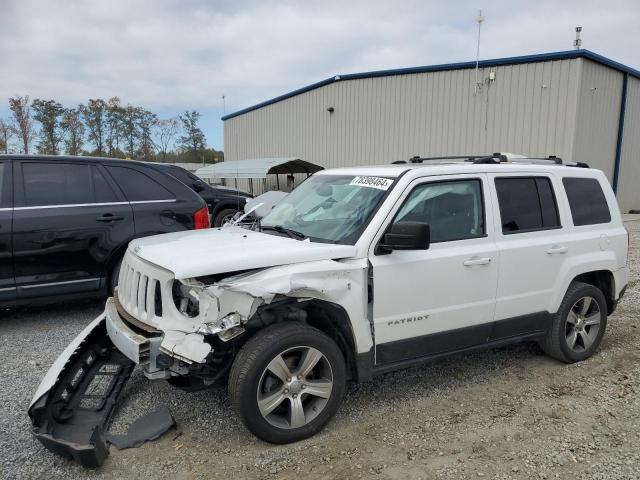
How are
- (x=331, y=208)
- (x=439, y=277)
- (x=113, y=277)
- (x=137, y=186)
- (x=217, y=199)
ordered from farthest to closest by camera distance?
(x=217, y=199), (x=137, y=186), (x=113, y=277), (x=331, y=208), (x=439, y=277)

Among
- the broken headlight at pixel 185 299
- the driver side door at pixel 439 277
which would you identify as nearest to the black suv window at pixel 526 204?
the driver side door at pixel 439 277

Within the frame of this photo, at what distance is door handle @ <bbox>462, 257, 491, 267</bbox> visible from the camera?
3.72 m

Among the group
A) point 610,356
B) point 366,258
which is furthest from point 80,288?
point 610,356

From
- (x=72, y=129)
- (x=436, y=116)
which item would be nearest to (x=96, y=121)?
(x=72, y=129)

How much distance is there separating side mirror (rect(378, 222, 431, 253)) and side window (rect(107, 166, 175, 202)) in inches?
143

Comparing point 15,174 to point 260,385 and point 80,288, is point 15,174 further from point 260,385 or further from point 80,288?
point 260,385

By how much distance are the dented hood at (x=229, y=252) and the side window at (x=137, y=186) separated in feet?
7.33

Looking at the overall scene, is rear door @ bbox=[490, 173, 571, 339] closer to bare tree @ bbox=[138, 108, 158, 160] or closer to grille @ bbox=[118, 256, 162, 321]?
grille @ bbox=[118, 256, 162, 321]

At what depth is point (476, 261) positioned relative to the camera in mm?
3756

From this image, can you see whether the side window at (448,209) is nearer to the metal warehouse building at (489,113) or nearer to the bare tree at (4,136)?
the metal warehouse building at (489,113)

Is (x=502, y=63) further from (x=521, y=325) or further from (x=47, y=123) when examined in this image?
(x=47, y=123)

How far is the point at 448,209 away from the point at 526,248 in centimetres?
78

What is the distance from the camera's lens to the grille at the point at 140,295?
321 centimetres

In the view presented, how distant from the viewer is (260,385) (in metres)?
3.05
